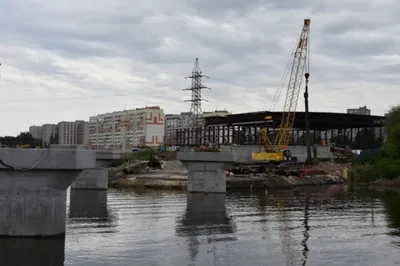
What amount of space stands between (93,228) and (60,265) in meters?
9.48

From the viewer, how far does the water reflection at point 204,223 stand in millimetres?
25413

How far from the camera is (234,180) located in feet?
227

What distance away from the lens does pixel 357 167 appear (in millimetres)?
86250

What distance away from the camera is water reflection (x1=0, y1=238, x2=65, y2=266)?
19.3 m

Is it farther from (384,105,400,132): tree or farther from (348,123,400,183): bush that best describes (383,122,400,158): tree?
(384,105,400,132): tree

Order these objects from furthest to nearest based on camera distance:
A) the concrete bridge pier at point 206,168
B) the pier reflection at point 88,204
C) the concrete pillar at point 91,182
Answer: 1. the concrete pillar at point 91,182
2. the concrete bridge pier at point 206,168
3. the pier reflection at point 88,204

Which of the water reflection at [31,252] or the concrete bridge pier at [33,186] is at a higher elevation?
the concrete bridge pier at [33,186]

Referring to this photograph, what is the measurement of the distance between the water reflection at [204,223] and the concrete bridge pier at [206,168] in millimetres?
4357

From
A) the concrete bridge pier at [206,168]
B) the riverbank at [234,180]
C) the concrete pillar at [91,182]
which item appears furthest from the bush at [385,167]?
the concrete pillar at [91,182]

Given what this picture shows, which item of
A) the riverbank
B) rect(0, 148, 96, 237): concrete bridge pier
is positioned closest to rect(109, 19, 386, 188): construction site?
the riverbank

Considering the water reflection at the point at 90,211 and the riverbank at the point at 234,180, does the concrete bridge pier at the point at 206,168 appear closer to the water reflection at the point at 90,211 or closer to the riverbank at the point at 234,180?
the water reflection at the point at 90,211

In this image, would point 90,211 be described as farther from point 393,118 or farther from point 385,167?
point 393,118

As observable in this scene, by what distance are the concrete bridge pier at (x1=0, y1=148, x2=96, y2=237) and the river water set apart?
0.75 m

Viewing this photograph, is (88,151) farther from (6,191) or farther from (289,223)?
(289,223)
